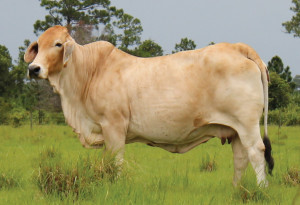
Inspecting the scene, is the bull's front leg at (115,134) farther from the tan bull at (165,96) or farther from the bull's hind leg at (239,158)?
the bull's hind leg at (239,158)

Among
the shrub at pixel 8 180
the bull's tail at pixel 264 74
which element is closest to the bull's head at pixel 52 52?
the shrub at pixel 8 180

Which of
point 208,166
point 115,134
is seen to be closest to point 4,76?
point 208,166

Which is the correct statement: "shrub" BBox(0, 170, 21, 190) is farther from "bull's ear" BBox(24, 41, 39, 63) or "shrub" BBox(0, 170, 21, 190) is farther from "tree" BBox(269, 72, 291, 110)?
"tree" BBox(269, 72, 291, 110)

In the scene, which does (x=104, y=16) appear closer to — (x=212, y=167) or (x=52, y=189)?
(x=212, y=167)

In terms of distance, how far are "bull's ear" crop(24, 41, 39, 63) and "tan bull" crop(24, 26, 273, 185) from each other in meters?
0.32

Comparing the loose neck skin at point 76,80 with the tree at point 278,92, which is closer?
the loose neck skin at point 76,80

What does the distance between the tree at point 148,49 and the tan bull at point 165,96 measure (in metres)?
23.3

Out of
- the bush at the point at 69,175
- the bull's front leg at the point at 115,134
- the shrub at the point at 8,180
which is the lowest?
the shrub at the point at 8,180

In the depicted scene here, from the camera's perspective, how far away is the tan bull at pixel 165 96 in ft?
14.9

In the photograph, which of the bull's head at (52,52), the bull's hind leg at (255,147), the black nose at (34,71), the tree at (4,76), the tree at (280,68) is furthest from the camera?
the tree at (4,76)

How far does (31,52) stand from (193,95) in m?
2.02

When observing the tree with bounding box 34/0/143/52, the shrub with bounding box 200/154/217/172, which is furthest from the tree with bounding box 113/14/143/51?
the shrub with bounding box 200/154/217/172

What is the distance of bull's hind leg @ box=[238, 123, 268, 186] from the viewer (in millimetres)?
4504

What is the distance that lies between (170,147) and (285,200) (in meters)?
1.32
